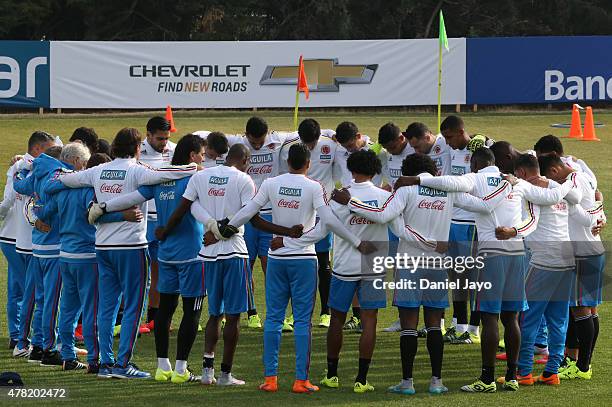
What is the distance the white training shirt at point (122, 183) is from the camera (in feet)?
32.0

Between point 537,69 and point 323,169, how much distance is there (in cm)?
1967

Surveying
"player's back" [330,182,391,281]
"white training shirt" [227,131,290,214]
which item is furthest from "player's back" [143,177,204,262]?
"white training shirt" [227,131,290,214]

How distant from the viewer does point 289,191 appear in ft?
30.9

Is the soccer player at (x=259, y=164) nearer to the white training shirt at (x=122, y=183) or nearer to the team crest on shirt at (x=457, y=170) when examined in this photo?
the team crest on shirt at (x=457, y=170)

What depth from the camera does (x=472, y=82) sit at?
3075cm

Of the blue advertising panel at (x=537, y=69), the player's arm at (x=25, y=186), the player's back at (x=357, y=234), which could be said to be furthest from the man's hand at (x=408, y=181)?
the blue advertising panel at (x=537, y=69)

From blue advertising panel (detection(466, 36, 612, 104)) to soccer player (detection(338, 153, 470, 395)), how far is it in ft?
71.4

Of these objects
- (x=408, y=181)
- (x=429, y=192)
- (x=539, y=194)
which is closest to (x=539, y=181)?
(x=539, y=194)

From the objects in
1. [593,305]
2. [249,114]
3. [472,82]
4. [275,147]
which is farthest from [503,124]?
[593,305]

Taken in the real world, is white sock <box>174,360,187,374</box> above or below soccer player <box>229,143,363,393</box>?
below

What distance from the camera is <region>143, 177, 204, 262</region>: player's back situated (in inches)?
385

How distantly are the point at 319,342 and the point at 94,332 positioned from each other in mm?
2482

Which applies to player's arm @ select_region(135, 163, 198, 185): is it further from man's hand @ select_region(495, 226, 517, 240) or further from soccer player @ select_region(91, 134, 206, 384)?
man's hand @ select_region(495, 226, 517, 240)

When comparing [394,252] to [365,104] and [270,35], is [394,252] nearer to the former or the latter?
[365,104]
